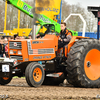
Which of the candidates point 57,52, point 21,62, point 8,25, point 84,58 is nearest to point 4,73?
point 21,62

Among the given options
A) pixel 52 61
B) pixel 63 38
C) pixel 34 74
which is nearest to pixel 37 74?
pixel 34 74

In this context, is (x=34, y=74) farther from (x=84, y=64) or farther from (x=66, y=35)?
(x=66, y=35)

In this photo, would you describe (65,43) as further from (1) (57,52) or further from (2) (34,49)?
(2) (34,49)

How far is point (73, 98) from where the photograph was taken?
4.74 metres

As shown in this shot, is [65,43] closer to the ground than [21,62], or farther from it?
farther from it

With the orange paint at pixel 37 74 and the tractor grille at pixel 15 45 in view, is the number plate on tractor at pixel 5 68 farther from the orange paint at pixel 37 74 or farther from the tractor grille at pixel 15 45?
the orange paint at pixel 37 74

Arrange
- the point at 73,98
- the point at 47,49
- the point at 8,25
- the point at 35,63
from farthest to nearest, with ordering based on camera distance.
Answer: the point at 8,25 < the point at 47,49 < the point at 35,63 < the point at 73,98

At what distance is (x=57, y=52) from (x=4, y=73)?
167 cm

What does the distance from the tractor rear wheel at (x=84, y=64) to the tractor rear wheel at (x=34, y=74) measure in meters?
0.78

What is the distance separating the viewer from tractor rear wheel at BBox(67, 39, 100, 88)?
269 inches

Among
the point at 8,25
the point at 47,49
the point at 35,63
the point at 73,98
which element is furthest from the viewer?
the point at 8,25

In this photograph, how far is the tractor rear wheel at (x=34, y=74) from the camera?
255 inches

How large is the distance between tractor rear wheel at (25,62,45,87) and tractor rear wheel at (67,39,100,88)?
2.56ft

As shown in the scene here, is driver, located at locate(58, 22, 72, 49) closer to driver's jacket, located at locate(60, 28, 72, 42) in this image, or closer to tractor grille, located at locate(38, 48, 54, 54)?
driver's jacket, located at locate(60, 28, 72, 42)
